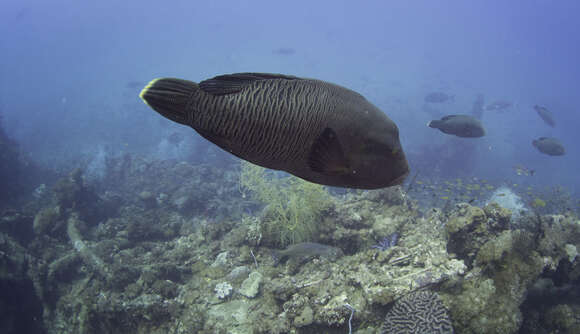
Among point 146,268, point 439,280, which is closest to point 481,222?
point 439,280

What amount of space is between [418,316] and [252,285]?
348cm

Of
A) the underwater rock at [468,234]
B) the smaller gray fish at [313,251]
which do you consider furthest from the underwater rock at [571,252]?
the smaller gray fish at [313,251]

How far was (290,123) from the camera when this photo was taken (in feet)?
3.52

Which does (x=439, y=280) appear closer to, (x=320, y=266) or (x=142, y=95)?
(x=320, y=266)

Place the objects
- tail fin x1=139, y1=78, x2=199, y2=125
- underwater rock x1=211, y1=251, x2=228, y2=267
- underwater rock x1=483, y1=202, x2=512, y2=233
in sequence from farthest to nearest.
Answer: underwater rock x1=211, y1=251, x2=228, y2=267 < underwater rock x1=483, y1=202, x2=512, y2=233 < tail fin x1=139, y1=78, x2=199, y2=125

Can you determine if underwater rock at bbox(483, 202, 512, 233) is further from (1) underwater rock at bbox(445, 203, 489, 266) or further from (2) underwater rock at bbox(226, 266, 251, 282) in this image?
(2) underwater rock at bbox(226, 266, 251, 282)

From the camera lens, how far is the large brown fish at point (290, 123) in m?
1.07

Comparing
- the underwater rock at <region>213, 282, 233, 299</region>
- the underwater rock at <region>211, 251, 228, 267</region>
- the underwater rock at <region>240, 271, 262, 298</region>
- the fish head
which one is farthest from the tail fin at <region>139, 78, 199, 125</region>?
the underwater rock at <region>211, 251, 228, 267</region>

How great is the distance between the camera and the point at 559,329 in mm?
4543

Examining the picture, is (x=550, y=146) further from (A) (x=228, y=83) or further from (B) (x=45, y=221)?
(B) (x=45, y=221)

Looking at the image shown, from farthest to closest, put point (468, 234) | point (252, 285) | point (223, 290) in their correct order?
point (223, 290) < point (252, 285) < point (468, 234)

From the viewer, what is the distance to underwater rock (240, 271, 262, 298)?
609 centimetres

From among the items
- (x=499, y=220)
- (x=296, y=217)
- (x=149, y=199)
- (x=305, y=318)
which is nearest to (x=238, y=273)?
(x=296, y=217)

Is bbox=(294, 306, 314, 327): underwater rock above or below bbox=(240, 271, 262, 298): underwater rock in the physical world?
above
